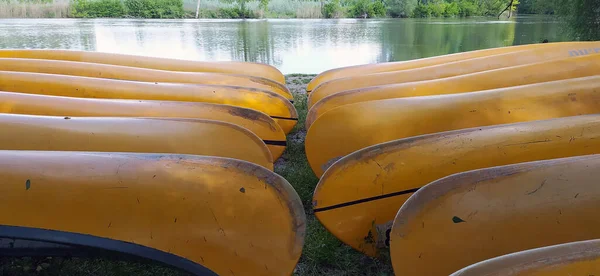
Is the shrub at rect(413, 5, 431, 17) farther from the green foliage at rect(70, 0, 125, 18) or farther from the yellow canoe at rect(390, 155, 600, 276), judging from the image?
the yellow canoe at rect(390, 155, 600, 276)

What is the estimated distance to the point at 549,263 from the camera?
1010 millimetres

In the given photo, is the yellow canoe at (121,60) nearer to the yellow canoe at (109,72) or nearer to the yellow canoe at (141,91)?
the yellow canoe at (109,72)

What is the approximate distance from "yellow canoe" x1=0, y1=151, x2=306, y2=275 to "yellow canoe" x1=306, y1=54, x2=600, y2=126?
1.32m

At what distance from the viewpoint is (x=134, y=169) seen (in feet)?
5.23

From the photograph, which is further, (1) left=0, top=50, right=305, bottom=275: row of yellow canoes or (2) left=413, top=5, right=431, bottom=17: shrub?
(2) left=413, top=5, right=431, bottom=17: shrub

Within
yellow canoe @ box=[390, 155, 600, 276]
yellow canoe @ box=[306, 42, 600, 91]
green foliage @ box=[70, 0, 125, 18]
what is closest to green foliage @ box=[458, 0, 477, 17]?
green foliage @ box=[70, 0, 125, 18]

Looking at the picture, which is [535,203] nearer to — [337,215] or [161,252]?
[337,215]

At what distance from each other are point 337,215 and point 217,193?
53cm

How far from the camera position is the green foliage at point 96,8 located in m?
19.3

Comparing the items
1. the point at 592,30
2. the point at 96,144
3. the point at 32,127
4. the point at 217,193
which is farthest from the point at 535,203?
the point at 592,30

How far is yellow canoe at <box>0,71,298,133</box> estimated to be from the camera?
295 cm

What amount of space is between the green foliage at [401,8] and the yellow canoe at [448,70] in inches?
814

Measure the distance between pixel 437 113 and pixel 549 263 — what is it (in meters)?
1.34

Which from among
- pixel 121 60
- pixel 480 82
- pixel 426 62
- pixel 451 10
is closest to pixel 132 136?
pixel 480 82
